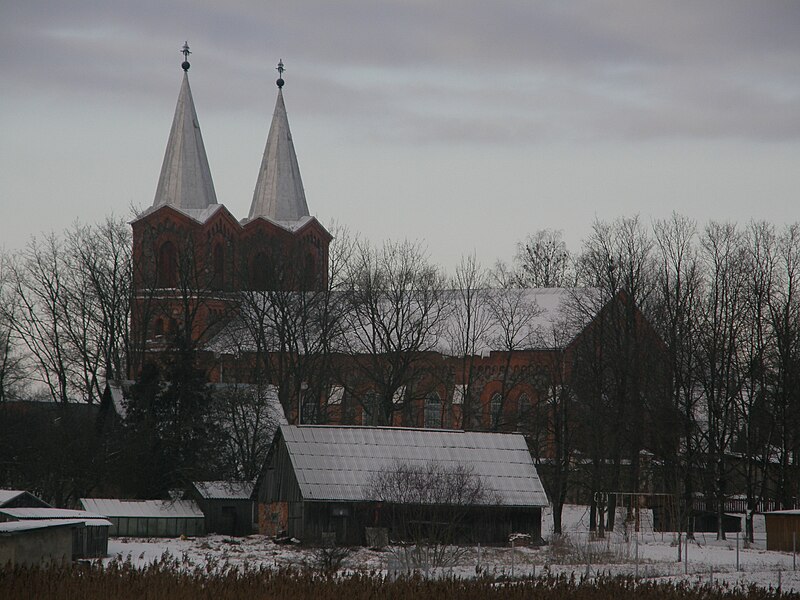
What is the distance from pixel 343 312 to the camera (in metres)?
53.2

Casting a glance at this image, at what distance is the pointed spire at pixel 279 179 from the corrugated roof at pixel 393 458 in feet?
97.6

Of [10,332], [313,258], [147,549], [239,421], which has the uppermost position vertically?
[313,258]

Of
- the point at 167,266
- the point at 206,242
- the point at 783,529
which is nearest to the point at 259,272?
the point at 206,242

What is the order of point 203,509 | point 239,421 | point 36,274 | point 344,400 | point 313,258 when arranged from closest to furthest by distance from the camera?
point 203,509
point 239,421
point 36,274
point 344,400
point 313,258

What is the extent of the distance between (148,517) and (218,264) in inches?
1074

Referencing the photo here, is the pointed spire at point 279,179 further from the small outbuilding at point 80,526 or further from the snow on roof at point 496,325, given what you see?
the small outbuilding at point 80,526

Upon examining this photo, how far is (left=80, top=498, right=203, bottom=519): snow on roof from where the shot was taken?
37000 millimetres

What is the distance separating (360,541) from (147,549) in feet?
21.1

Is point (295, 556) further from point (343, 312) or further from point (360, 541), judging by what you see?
point (343, 312)

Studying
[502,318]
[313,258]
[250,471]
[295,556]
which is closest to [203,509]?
[250,471]

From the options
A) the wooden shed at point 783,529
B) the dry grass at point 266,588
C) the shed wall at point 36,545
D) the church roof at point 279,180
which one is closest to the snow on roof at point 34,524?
the shed wall at point 36,545

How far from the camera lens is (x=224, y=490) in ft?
133

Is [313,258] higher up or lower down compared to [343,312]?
higher up

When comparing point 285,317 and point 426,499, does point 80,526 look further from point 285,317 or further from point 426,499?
point 285,317
